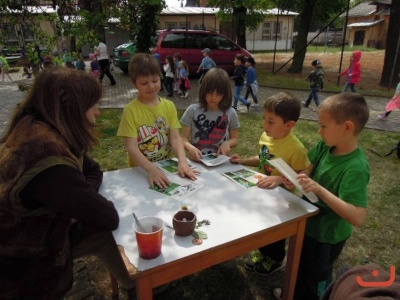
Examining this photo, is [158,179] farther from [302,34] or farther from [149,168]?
[302,34]

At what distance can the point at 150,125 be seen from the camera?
7.63 ft

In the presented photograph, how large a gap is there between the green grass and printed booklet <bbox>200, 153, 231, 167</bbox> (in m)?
0.76

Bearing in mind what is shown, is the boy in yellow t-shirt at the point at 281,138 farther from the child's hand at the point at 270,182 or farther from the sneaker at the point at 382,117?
the sneaker at the point at 382,117

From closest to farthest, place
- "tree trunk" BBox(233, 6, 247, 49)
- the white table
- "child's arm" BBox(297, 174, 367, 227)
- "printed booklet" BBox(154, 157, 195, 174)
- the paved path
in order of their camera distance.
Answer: the white table < "child's arm" BBox(297, 174, 367, 227) < "printed booklet" BBox(154, 157, 195, 174) < the paved path < "tree trunk" BBox(233, 6, 247, 49)

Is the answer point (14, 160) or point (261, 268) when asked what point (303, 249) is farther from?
point (14, 160)

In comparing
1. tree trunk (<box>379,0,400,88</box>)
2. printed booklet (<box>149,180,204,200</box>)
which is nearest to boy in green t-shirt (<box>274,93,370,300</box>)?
printed booklet (<box>149,180,204,200</box>)

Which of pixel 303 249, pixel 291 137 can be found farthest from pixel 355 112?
pixel 303 249

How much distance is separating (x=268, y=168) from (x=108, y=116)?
17.4 ft

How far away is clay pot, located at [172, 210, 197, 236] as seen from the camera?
135 centimetres

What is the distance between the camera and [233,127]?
8.75 feet

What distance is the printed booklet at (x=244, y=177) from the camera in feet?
6.32

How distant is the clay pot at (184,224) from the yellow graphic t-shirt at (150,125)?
3.24 ft

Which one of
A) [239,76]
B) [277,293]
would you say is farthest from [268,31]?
[277,293]

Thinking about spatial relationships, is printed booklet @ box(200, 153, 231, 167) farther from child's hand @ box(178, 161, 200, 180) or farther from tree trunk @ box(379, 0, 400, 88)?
tree trunk @ box(379, 0, 400, 88)
